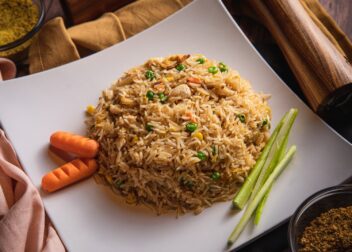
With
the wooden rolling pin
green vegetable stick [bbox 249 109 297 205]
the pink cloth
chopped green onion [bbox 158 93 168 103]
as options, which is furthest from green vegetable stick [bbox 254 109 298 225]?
the pink cloth

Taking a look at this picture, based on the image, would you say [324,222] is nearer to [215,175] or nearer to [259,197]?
[259,197]

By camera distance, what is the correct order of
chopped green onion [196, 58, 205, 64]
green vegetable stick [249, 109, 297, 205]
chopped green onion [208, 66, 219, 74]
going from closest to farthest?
green vegetable stick [249, 109, 297, 205], chopped green onion [208, 66, 219, 74], chopped green onion [196, 58, 205, 64]

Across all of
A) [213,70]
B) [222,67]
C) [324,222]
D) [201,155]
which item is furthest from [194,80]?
[324,222]

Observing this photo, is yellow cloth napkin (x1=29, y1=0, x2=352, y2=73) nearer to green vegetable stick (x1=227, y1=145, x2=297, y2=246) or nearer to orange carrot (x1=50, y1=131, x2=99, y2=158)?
orange carrot (x1=50, y1=131, x2=99, y2=158)

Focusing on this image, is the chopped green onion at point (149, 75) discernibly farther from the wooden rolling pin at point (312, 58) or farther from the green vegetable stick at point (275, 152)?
the wooden rolling pin at point (312, 58)

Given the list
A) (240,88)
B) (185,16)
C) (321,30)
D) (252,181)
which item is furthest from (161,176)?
(321,30)

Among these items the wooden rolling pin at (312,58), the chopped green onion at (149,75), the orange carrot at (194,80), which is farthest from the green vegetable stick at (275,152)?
the chopped green onion at (149,75)
